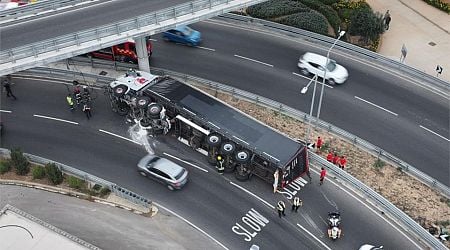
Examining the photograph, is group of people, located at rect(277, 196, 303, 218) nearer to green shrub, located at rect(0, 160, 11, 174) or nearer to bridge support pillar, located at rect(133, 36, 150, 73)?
bridge support pillar, located at rect(133, 36, 150, 73)

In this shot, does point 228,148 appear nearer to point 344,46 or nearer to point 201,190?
point 201,190

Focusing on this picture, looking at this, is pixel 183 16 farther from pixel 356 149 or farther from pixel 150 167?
pixel 356 149

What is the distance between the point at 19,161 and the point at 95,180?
17.8 ft

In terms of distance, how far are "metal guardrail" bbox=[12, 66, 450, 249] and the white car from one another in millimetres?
4775

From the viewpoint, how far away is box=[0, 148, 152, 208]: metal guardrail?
33594mm

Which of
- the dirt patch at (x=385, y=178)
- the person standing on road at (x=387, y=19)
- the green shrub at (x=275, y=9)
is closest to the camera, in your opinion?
the dirt patch at (x=385, y=178)

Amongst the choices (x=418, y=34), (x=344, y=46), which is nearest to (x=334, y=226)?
(x=344, y=46)

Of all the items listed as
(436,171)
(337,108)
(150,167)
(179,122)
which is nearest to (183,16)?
(179,122)

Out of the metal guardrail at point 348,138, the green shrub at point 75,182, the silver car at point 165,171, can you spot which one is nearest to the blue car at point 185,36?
the metal guardrail at point 348,138

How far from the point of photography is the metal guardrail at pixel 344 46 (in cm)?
4294

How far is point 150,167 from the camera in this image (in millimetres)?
34750

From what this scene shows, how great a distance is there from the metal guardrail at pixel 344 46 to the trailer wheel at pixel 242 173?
17373 millimetres

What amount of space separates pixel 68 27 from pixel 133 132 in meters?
8.87

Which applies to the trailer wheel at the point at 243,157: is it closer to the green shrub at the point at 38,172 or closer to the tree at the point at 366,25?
the green shrub at the point at 38,172
